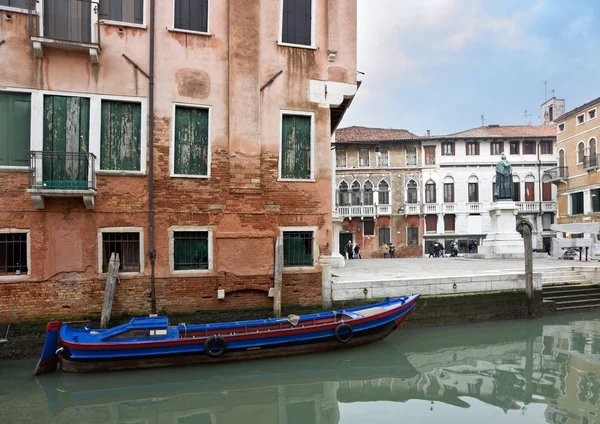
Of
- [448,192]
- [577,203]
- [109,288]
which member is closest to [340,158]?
[448,192]

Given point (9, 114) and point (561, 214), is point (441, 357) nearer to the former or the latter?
point (9, 114)

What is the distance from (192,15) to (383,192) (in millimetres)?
25890

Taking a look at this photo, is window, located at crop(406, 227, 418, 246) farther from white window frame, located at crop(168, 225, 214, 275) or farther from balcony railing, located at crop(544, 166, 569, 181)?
white window frame, located at crop(168, 225, 214, 275)

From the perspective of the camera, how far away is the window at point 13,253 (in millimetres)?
7992

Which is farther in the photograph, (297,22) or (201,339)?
(297,22)

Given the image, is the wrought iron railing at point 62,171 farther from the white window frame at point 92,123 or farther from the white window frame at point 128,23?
the white window frame at point 128,23

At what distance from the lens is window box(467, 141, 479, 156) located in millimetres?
33188

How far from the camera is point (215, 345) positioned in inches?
291

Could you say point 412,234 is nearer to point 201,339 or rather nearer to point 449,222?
point 449,222

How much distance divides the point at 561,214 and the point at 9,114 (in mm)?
30298

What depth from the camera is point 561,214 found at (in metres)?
28.6

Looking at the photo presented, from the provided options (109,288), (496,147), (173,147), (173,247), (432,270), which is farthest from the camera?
(496,147)

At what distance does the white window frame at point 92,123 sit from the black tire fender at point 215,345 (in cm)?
353

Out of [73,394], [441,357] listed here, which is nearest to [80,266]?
[73,394]
